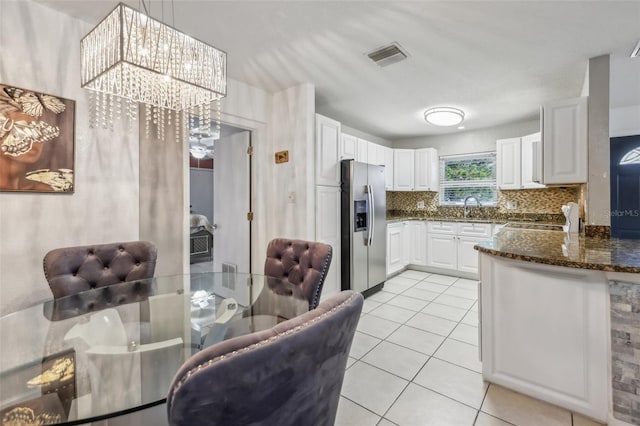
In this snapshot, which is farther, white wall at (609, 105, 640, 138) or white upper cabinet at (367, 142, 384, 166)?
white upper cabinet at (367, 142, 384, 166)

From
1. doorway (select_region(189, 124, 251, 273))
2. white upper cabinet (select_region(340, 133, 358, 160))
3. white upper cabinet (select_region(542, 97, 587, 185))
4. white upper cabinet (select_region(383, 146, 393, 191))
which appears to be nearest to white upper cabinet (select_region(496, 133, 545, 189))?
white upper cabinet (select_region(542, 97, 587, 185))

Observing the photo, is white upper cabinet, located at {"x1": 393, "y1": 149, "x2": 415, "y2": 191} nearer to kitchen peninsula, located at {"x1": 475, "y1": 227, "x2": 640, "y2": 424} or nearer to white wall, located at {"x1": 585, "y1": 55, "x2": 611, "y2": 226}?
white wall, located at {"x1": 585, "y1": 55, "x2": 611, "y2": 226}

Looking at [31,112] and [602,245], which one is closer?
[31,112]

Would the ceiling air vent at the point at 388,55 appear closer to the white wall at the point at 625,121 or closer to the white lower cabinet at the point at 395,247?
the white lower cabinet at the point at 395,247

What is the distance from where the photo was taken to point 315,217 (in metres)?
3.27

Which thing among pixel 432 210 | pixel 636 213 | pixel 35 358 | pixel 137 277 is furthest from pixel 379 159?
pixel 35 358

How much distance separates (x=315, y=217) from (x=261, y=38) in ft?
5.92

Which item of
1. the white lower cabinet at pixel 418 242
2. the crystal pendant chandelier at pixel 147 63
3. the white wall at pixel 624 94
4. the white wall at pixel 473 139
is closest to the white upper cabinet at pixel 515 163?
the white wall at pixel 473 139

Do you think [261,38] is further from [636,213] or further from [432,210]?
[636,213]

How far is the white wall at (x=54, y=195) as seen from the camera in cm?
178

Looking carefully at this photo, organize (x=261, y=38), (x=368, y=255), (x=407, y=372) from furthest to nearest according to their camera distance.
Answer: (x=368, y=255), (x=261, y=38), (x=407, y=372)

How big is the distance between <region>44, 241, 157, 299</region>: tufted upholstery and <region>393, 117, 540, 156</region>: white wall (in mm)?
4931

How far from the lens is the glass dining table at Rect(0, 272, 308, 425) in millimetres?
871

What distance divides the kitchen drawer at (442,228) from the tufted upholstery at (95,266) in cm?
421
